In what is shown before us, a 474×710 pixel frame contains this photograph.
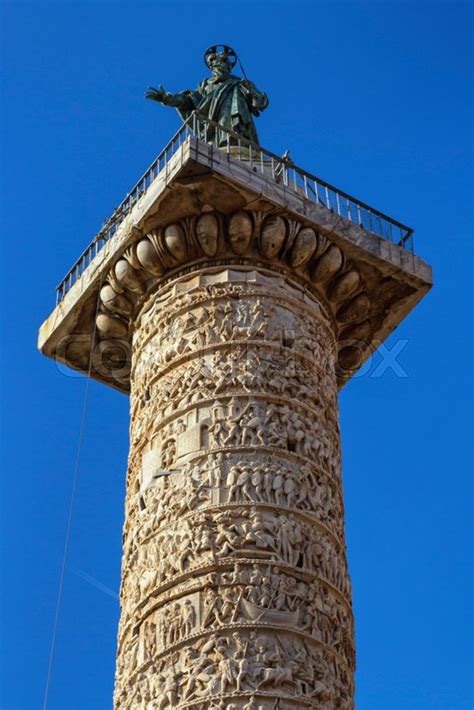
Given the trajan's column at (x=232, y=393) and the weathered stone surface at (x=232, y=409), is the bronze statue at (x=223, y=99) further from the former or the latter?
the weathered stone surface at (x=232, y=409)

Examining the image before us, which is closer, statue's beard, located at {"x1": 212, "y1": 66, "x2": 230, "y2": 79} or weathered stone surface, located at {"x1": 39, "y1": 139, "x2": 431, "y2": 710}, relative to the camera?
weathered stone surface, located at {"x1": 39, "y1": 139, "x2": 431, "y2": 710}

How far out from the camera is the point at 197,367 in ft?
29.7

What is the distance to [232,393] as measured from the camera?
8.85 metres

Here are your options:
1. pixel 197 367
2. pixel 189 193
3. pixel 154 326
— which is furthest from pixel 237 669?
pixel 189 193

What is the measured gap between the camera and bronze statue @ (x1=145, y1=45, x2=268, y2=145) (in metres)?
11.3

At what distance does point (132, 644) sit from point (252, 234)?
2.92 meters

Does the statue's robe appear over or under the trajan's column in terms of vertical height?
over

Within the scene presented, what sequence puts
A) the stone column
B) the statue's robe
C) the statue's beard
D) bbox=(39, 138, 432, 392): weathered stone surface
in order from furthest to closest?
1. the statue's beard
2. the statue's robe
3. bbox=(39, 138, 432, 392): weathered stone surface
4. the stone column

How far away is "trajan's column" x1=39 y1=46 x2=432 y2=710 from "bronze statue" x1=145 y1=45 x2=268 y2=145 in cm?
15

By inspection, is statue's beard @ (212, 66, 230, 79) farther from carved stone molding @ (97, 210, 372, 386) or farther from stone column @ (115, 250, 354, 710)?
stone column @ (115, 250, 354, 710)

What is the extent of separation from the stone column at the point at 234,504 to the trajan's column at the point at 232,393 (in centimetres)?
1

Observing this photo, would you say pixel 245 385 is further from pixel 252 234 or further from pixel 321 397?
pixel 252 234

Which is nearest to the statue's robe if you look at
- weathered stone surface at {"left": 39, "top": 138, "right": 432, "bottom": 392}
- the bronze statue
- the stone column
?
the bronze statue

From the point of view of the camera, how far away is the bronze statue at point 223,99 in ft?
37.1
